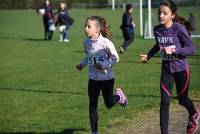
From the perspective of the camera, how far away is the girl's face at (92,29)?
796cm

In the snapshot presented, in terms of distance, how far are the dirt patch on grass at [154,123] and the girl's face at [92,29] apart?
1545 millimetres

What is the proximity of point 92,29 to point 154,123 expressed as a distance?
Answer: 204 cm

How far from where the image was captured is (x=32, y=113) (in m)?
10.2

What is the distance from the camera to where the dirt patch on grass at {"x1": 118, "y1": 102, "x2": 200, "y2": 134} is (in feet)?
27.6

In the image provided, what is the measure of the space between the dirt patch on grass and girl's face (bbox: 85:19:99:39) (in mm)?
1545

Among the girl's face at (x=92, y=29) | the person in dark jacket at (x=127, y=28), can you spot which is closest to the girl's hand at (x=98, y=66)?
the girl's face at (x=92, y=29)

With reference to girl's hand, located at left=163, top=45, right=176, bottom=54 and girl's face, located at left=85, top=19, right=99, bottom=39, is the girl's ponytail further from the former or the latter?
girl's hand, located at left=163, top=45, right=176, bottom=54

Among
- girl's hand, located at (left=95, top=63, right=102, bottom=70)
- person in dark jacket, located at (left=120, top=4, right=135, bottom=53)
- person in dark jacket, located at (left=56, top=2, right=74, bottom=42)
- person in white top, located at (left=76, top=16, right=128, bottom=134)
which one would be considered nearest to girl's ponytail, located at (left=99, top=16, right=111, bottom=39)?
person in white top, located at (left=76, top=16, right=128, bottom=134)

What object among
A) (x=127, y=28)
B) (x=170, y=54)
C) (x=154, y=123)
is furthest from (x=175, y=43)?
(x=127, y=28)

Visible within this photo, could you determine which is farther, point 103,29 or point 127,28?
point 127,28

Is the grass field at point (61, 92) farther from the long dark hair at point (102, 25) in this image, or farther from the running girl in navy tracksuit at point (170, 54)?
the long dark hair at point (102, 25)

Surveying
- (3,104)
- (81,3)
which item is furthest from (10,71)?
(81,3)

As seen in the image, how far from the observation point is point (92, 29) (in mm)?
7969

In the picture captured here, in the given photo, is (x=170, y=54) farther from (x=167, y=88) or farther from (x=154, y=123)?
(x=154, y=123)
